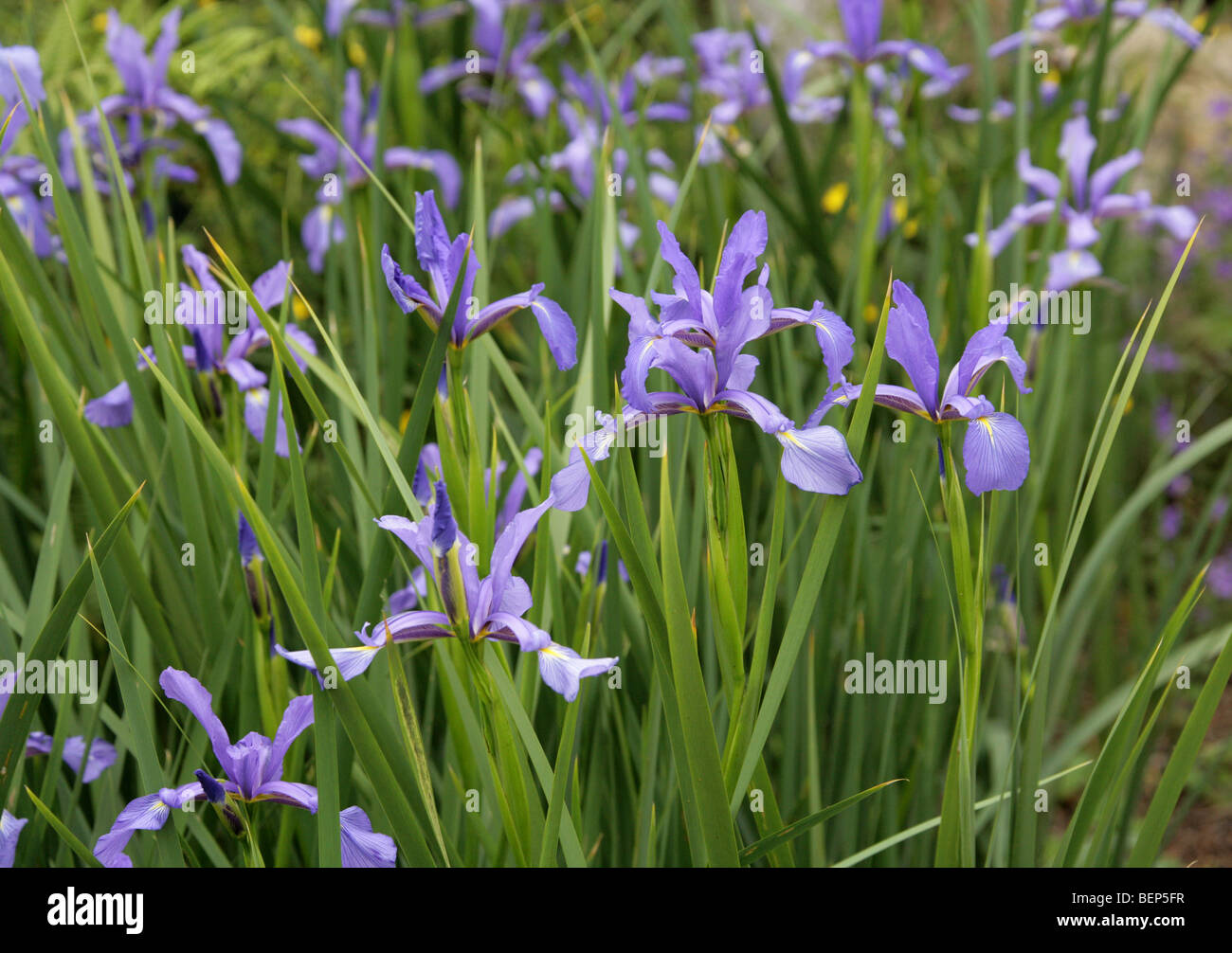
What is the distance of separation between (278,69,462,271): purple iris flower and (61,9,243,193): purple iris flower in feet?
0.79

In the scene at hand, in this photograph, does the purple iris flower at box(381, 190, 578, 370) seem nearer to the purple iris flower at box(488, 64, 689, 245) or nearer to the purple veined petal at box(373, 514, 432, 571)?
the purple veined petal at box(373, 514, 432, 571)

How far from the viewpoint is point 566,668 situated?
112 centimetres

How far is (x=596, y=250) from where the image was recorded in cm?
163

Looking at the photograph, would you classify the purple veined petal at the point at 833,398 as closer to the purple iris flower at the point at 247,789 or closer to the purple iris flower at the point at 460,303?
the purple iris flower at the point at 460,303

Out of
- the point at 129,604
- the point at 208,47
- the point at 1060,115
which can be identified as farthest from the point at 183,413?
the point at 208,47

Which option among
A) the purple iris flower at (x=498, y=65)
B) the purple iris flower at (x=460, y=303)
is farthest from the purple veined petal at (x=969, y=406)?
the purple iris flower at (x=498, y=65)

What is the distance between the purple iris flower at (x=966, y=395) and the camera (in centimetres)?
115

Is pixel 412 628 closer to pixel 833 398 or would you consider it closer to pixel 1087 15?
pixel 833 398

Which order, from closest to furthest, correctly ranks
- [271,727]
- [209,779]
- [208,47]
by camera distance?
1. [209,779]
2. [271,727]
3. [208,47]

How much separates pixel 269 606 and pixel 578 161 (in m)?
2.23

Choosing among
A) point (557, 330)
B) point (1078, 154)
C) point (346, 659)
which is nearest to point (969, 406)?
point (557, 330)

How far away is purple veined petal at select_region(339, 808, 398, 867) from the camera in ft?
4.04

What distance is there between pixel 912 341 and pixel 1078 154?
175 centimetres
